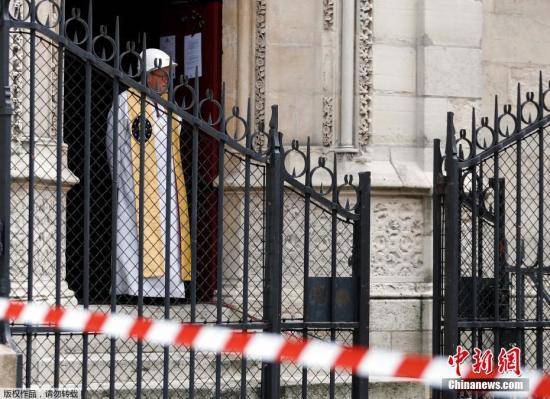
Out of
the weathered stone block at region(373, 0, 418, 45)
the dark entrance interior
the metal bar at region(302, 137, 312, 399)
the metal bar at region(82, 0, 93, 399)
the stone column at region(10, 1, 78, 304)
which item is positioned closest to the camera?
the metal bar at region(82, 0, 93, 399)

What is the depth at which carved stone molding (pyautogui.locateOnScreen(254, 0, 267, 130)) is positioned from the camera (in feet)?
37.2

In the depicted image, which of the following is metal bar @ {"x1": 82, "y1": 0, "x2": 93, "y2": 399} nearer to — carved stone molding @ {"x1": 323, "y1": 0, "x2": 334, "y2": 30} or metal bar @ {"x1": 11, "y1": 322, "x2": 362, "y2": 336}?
metal bar @ {"x1": 11, "y1": 322, "x2": 362, "y2": 336}

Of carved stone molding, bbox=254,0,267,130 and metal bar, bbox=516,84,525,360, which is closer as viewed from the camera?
metal bar, bbox=516,84,525,360

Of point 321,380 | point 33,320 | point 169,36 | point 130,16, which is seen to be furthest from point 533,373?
point 130,16

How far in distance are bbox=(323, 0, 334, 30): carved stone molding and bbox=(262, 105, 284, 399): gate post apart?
9.31 ft

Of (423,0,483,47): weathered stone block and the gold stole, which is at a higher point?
(423,0,483,47): weathered stone block

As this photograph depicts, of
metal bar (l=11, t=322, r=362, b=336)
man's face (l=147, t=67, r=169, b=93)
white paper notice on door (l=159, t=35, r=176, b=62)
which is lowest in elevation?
metal bar (l=11, t=322, r=362, b=336)

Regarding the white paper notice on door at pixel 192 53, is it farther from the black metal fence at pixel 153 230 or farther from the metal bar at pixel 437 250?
the metal bar at pixel 437 250

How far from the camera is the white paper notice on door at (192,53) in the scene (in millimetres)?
12047

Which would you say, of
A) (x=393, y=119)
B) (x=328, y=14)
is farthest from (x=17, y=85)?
(x=393, y=119)

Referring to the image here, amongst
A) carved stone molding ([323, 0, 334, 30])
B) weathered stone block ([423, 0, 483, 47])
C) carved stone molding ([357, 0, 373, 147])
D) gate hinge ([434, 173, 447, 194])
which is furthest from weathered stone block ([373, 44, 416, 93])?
gate hinge ([434, 173, 447, 194])

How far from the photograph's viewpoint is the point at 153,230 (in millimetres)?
10266

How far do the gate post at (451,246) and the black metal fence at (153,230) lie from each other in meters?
0.66

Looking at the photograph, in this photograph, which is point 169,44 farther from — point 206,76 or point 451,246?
point 451,246
